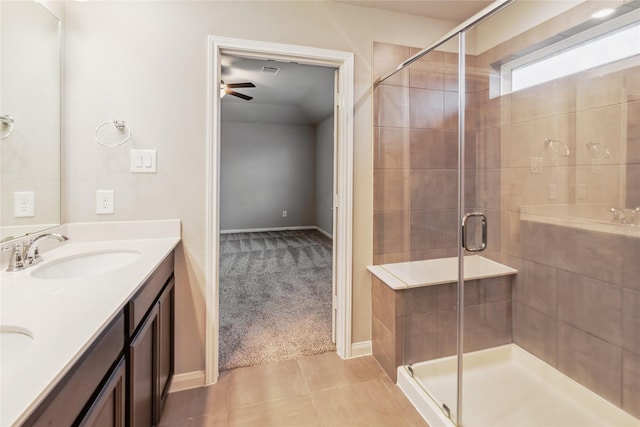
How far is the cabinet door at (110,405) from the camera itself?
2.48ft

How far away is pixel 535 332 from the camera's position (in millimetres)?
1965

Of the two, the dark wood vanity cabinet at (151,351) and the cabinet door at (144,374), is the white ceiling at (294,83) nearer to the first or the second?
the dark wood vanity cabinet at (151,351)

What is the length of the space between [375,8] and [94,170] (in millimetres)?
2051

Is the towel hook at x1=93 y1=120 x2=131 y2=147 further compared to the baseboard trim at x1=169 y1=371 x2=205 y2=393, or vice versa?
the baseboard trim at x1=169 y1=371 x2=205 y2=393

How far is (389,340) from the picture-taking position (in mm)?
1934

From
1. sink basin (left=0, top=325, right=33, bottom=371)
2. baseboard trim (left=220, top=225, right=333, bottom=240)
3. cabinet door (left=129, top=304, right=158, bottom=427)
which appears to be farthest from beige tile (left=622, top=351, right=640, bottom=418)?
baseboard trim (left=220, top=225, right=333, bottom=240)

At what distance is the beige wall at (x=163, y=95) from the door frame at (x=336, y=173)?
0.15 feet

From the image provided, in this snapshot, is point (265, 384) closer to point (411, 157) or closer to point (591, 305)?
point (411, 157)

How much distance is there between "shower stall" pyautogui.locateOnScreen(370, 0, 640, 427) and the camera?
5.05 ft

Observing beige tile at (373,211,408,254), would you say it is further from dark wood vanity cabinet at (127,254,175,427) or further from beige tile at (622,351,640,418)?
dark wood vanity cabinet at (127,254,175,427)

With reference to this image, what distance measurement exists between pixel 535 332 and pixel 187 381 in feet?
7.35

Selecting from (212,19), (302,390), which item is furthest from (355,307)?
(212,19)

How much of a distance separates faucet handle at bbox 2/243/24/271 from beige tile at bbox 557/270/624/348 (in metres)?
2.75

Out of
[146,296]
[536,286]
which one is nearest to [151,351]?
[146,296]
